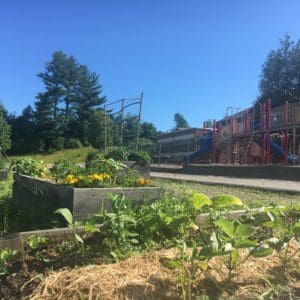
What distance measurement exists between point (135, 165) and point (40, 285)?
7.94 m

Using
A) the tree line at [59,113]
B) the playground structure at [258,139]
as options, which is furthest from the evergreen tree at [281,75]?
the playground structure at [258,139]

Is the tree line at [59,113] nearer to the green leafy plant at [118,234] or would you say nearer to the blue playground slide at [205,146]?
the blue playground slide at [205,146]

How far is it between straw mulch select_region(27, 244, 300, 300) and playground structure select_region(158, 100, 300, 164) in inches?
741

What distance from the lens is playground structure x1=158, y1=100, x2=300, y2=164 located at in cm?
2183

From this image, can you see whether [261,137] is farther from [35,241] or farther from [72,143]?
[72,143]

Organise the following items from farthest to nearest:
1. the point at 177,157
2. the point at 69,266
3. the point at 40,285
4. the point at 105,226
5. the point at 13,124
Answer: the point at 13,124 < the point at 177,157 < the point at 105,226 < the point at 69,266 < the point at 40,285

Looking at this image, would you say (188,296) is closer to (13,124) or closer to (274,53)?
(274,53)

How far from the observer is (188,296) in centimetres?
242

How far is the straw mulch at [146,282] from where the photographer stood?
245 cm

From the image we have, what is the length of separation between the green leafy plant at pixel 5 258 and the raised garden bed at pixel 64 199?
909mm

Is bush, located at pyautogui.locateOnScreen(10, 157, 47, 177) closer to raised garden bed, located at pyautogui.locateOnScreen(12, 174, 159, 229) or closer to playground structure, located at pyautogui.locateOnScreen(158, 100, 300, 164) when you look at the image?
raised garden bed, located at pyautogui.locateOnScreen(12, 174, 159, 229)

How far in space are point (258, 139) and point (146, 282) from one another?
79.5 ft

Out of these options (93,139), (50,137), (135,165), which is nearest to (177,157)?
(93,139)

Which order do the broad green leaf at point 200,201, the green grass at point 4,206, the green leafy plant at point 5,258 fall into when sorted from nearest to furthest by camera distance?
the green leafy plant at point 5,258 → the broad green leaf at point 200,201 → the green grass at point 4,206
